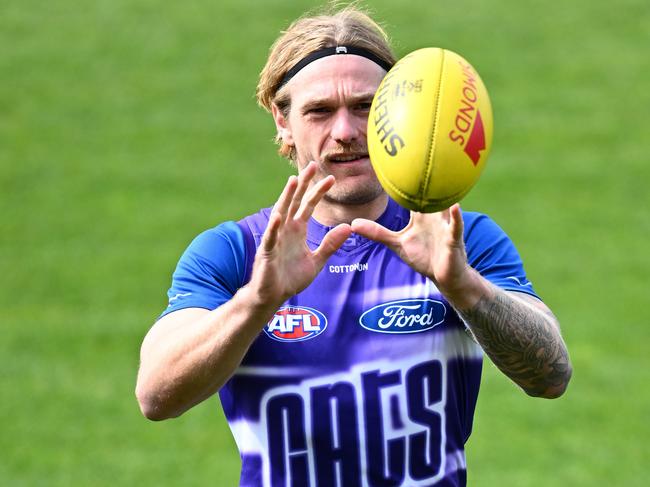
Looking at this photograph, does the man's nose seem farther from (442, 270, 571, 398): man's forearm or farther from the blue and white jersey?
(442, 270, 571, 398): man's forearm

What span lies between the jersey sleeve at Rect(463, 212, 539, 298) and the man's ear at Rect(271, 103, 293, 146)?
818mm

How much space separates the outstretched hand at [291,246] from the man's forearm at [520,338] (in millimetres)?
519

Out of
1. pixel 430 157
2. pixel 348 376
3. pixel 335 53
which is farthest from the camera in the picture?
pixel 335 53

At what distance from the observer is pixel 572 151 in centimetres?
1633

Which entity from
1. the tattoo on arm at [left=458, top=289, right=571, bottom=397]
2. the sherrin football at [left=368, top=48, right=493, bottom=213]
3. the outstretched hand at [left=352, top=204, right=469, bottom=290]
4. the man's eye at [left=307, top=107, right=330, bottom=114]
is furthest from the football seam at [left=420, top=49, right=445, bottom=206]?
the man's eye at [left=307, top=107, right=330, bottom=114]

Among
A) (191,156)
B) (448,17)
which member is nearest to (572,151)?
(448,17)

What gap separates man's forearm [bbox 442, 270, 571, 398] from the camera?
4277mm

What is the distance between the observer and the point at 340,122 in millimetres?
4691

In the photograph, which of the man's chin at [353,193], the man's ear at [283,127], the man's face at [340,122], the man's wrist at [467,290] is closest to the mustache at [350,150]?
the man's face at [340,122]

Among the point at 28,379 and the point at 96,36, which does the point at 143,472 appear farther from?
the point at 96,36

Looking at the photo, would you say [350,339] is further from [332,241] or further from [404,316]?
[332,241]

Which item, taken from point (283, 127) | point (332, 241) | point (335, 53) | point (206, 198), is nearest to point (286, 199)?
point (332, 241)

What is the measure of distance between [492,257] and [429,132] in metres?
0.77

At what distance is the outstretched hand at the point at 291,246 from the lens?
4125mm
